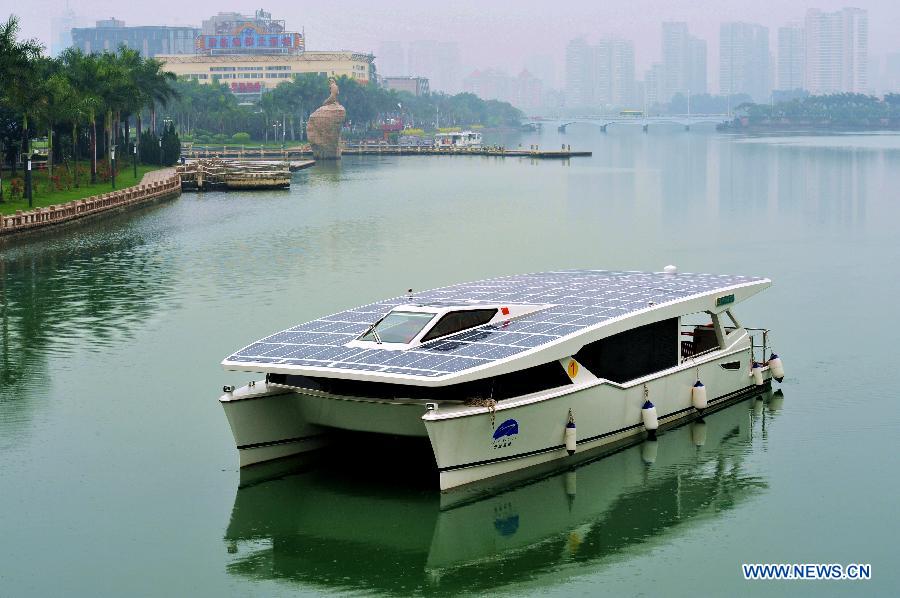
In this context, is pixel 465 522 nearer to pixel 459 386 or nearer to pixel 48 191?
pixel 459 386

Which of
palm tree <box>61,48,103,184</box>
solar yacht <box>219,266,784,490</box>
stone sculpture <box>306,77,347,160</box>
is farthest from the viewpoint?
stone sculpture <box>306,77,347,160</box>

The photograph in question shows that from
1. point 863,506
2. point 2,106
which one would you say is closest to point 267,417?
point 863,506

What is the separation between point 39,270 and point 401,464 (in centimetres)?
3521

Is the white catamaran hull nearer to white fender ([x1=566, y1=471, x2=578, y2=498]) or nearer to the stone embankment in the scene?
white fender ([x1=566, y1=471, x2=578, y2=498])

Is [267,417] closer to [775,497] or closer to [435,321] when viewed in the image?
[435,321]

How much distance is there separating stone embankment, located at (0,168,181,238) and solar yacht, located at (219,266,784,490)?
45.6 m

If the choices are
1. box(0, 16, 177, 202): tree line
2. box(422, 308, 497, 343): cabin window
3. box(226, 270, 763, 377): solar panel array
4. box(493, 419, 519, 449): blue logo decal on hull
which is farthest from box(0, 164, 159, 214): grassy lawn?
box(493, 419, 519, 449): blue logo decal on hull

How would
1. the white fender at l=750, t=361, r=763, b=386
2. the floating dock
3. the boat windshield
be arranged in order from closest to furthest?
the boat windshield, the white fender at l=750, t=361, r=763, b=386, the floating dock

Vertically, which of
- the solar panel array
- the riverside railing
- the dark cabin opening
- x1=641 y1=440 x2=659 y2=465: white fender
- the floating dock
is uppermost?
the floating dock

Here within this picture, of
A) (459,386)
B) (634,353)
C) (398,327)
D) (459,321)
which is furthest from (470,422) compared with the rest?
(634,353)

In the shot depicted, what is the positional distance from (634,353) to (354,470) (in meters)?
6.89

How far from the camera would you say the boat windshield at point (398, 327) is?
29453 mm

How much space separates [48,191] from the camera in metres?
91.9

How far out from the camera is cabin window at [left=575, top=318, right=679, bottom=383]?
100 ft
